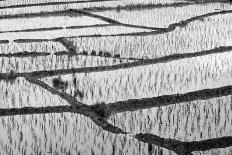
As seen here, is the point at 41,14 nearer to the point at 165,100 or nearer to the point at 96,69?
the point at 96,69

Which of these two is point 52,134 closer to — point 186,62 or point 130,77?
point 130,77

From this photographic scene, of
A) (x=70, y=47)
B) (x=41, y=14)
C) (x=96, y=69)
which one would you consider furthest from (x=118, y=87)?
(x=41, y=14)

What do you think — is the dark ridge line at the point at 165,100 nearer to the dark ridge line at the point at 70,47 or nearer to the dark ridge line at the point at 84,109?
the dark ridge line at the point at 84,109

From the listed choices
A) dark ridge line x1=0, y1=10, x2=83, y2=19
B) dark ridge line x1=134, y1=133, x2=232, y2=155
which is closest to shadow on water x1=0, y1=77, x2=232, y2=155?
dark ridge line x1=134, y1=133, x2=232, y2=155

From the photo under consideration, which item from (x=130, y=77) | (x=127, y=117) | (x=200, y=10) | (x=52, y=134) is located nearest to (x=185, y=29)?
(x=200, y=10)

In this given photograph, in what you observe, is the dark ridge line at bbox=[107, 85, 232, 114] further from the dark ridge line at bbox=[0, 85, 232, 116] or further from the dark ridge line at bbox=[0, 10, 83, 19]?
the dark ridge line at bbox=[0, 10, 83, 19]

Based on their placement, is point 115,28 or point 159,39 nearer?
point 159,39
